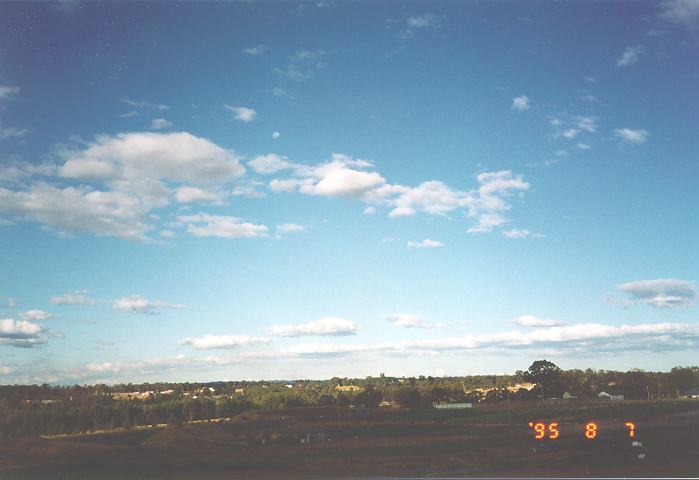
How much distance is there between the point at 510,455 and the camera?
60.5 m

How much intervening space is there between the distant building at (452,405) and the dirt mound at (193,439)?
65.5m

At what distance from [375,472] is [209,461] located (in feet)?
77.5

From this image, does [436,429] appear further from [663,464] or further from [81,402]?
[81,402]

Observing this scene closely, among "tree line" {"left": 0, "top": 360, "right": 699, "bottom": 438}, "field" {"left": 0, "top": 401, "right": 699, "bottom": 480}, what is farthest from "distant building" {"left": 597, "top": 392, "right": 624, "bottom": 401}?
"field" {"left": 0, "top": 401, "right": 699, "bottom": 480}

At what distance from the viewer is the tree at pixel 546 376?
156 metres

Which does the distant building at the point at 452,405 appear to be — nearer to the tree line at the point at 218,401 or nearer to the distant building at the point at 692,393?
the tree line at the point at 218,401

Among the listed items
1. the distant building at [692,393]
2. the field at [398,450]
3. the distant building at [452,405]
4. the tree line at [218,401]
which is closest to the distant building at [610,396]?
the tree line at [218,401]

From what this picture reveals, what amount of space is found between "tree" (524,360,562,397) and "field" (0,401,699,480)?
35.9 meters

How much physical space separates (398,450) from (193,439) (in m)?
36.9

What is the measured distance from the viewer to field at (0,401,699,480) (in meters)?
54.9

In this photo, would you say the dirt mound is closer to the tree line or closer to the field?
the field

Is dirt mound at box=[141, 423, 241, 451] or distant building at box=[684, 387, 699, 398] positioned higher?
dirt mound at box=[141, 423, 241, 451]

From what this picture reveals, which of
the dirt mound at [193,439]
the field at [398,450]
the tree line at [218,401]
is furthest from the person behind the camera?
the tree line at [218,401]

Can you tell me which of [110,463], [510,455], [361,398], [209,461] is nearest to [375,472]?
[510,455]
